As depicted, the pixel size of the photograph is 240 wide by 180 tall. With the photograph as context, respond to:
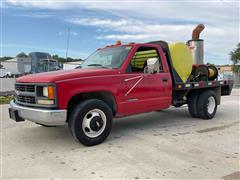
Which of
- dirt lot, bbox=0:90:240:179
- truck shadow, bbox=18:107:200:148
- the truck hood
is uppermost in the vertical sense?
the truck hood

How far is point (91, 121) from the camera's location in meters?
4.82

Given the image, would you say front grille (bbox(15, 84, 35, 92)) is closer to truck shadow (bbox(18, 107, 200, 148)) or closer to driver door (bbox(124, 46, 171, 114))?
truck shadow (bbox(18, 107, 200, 148))

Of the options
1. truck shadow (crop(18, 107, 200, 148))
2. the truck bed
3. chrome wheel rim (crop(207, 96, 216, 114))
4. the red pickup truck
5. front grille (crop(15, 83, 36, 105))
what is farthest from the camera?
chrome wheel rim (crop(207, 96, 216, 114))

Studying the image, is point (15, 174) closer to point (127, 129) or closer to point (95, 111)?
point (95, 111)

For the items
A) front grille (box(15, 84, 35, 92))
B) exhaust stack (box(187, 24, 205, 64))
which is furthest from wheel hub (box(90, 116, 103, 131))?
exhaust stack (box(187, 24, 205, 64))

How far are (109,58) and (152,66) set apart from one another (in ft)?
3.16

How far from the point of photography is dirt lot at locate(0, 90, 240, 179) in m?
3.66

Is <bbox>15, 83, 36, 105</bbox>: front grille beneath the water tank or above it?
beneath

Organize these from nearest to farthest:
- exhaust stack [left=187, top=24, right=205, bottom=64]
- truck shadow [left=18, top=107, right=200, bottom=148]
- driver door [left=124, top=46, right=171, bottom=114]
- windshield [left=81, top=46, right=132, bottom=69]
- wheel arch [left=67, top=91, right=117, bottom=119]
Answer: wheel arch [left=67, top=91, right=117, bottom=119] → truck shadow [left=18, top=107, right=200, bottom=148] → driver door [left=124, top=46, right=171, bottom=114] → windshield [left=81, top=46, right=132, bottom=69] → exhaust stack [left=187, top=24, right=205, bottom=64]

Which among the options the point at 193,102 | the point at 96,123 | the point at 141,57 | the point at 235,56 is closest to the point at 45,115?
the point at 96,123

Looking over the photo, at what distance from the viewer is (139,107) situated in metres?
5.67

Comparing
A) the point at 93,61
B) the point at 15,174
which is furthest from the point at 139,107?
the point at 15,174

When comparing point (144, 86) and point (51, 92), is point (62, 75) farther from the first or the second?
point (144, 86)

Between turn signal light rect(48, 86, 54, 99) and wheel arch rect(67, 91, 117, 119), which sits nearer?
turn signal light rect(48, 86, 54, 99)
